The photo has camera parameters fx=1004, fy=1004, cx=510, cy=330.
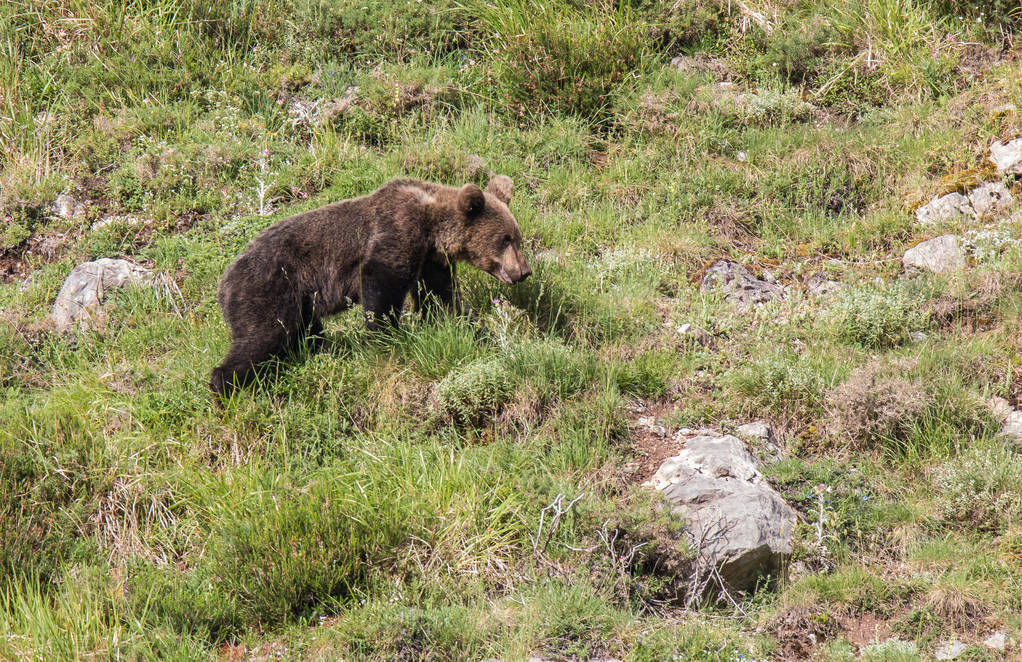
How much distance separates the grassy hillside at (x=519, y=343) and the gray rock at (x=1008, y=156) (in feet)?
0.35

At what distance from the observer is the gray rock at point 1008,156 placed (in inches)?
311

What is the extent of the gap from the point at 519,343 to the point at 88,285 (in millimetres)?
3516

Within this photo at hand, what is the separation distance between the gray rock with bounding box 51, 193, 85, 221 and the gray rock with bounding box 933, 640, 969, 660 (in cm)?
724

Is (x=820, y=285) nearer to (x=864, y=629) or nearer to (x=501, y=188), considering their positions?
(x=501, y=188)

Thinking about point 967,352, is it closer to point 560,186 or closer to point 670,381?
point 670,381

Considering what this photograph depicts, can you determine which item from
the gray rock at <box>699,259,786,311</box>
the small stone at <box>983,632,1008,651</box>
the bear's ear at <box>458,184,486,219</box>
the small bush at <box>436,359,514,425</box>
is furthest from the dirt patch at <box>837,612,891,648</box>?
the bear's ear at <box>458,184,486,219</box>

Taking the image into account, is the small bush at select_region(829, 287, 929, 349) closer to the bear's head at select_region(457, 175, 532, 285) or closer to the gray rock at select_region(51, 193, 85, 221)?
the bear's head at select_region(457, 175, 532, 285)

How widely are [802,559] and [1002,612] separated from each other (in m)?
0.99

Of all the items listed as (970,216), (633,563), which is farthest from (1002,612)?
(970,216)

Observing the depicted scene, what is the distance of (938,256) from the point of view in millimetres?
7480

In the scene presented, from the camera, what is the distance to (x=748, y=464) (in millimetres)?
5746

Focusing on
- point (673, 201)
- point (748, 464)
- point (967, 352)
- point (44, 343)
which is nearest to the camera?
point (748, 464)

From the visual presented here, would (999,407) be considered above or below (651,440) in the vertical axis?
above

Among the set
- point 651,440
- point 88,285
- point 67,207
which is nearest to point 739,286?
point 651,440
